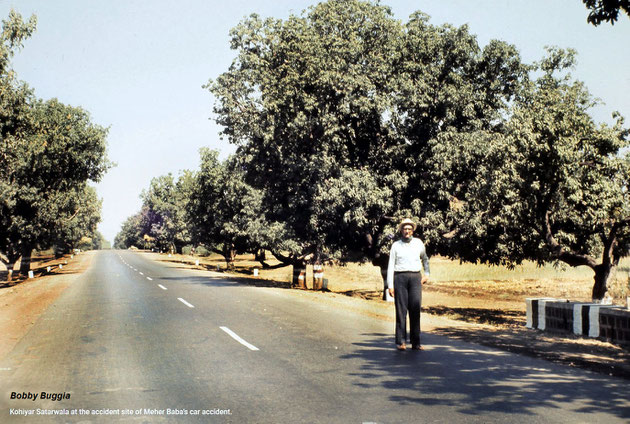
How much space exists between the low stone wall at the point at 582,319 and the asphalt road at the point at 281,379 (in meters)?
3.27

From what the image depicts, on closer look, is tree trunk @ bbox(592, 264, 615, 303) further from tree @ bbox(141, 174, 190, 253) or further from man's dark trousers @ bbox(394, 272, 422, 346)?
tree @ bbox(141, 174, 190, 253)

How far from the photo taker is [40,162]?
1330 inches

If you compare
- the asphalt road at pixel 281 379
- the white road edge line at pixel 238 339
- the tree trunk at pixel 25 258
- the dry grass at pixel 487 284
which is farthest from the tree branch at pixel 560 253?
the tree trunk at pixel 25 258

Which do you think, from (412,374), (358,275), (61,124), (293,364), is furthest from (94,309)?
(358,275)

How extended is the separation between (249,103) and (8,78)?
9812mm

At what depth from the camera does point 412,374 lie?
7219 millimetres

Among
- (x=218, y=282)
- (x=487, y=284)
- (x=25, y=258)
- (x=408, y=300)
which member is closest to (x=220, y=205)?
(x=25, y=258)

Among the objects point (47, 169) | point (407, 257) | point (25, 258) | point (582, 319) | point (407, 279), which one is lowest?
point (582, 319)

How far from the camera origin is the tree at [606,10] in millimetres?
7770

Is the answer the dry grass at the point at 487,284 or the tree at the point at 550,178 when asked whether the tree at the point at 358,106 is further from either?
the dry grass at the point at 487,284

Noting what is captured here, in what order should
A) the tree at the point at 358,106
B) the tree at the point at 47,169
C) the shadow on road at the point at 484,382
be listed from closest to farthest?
1. the shadow on road at the point at 484,382
2. the tree at the point at 358,106
3. the tree at the point at 47,169

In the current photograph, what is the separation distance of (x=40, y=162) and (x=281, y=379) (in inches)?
1239

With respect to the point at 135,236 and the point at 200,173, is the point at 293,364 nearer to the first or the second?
the point at 200,173

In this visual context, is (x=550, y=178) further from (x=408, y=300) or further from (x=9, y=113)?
(x=9, y=113)
